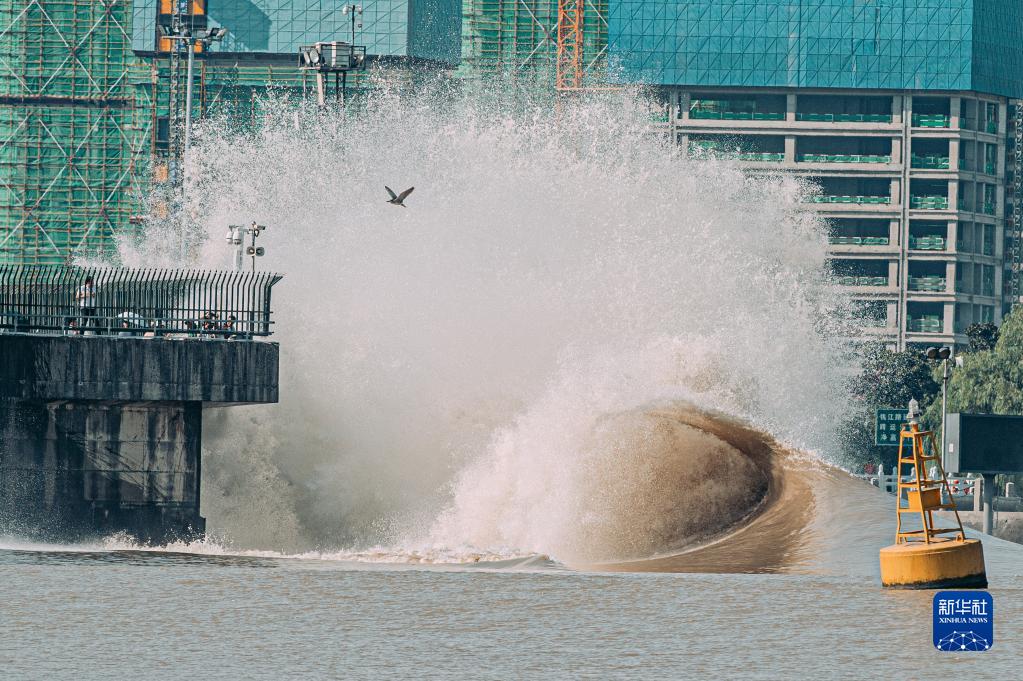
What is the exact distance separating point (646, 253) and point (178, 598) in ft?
109

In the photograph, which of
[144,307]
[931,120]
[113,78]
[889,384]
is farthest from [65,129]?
[144,307]

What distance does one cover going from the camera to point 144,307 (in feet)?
148

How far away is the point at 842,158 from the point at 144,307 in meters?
125

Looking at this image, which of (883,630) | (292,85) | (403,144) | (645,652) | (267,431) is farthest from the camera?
(292,85)

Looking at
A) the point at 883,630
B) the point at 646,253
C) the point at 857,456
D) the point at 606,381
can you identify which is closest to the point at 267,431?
the point at 606,381

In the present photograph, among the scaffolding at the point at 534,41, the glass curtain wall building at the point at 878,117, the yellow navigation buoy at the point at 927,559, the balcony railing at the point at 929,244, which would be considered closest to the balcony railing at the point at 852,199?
the glass curtain wall building at the point at 878,117

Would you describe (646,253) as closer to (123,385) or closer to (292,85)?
(123,385)

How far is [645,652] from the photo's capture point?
28656mm

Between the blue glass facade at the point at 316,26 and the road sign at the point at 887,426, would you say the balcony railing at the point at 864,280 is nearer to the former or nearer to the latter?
the blue glass facade at the point at 316,26

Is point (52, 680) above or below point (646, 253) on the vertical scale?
below

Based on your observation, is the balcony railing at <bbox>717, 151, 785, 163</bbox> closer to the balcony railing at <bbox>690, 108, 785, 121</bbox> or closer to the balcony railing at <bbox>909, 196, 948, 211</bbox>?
the balcony railing at <bbox>690, 108, 785, 121</bbox>

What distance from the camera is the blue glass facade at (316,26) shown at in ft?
494

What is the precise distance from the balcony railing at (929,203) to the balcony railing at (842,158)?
4097 millimetres

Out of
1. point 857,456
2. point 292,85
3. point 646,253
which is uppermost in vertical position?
point 292,85
